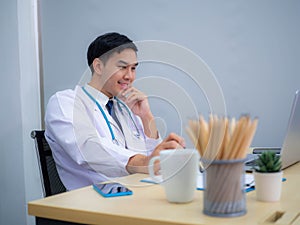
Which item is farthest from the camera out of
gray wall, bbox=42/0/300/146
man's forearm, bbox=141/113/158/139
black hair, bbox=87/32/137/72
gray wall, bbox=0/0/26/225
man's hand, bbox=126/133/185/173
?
gray wall, bbox=0/0/26/225

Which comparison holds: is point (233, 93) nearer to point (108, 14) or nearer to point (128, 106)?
point (128, 106)

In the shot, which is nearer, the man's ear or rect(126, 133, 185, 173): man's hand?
rect(126, 133, 185, 173): man's hand

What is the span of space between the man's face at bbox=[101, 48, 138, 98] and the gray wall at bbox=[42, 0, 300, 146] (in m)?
0.65

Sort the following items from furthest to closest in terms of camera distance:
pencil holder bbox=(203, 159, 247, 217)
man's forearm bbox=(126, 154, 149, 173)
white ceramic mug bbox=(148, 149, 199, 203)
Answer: man's forearm bbox=(126, 154, 149, 173) < white ceramic mug bbox=(148, 149, 199, 203) < pencil holder bbox=(203, 159, 247, 217)

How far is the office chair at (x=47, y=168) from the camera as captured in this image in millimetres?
1406

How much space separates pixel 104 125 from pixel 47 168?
0.85 feet

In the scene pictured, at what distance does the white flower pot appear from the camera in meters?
0.82

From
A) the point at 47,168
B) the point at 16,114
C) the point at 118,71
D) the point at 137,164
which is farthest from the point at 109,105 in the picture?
the point at 16,114

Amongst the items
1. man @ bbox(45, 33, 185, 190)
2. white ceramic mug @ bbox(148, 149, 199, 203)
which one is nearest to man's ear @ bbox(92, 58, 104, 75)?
man @ bbox(45, 33, 185, 190)

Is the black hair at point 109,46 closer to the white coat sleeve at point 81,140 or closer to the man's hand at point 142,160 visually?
the white coat sleeve at point 81,140

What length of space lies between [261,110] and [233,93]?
18 centimetres

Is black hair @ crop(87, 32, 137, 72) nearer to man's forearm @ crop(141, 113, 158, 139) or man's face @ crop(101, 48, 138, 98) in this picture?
man's face @ crop(101, 48, 138, 98)

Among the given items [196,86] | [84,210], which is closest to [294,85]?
[196,86]

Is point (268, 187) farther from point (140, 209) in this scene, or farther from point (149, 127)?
point (149, 127)
